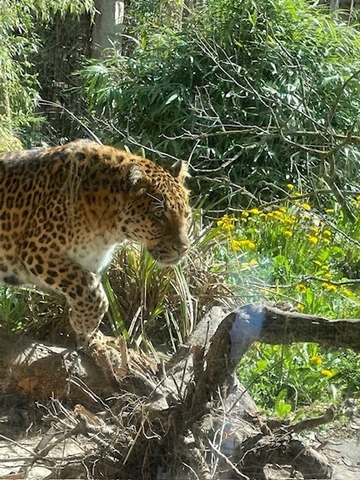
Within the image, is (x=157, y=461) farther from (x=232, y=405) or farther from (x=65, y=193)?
(x=65, y=193)

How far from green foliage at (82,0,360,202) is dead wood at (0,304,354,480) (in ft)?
1.55

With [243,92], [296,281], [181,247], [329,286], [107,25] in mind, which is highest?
[243,92]

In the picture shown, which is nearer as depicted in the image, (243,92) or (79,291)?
(243,92)

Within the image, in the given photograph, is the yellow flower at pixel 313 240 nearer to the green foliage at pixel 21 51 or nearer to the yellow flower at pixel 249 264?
the yellow flower at pixel 249 264

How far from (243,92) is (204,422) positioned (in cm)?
122

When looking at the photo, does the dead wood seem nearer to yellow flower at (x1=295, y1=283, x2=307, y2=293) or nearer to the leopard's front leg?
yellow flower at (x1=295, y1=283, x2=307, y2=293)

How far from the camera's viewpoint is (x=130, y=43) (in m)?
4.08

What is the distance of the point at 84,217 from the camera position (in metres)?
3.07

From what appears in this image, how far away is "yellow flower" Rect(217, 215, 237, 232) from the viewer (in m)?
3.27

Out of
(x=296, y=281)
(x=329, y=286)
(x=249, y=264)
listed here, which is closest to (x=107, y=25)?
(x=249, y=264)

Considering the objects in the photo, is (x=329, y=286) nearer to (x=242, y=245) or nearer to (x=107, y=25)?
(x=242, y=245)

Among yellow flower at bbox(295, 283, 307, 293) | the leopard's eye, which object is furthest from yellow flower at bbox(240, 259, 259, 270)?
yellow flower at bbox(295, 283, 307, 293)

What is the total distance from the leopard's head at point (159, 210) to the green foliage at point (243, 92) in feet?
0.33

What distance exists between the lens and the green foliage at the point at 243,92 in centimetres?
238
